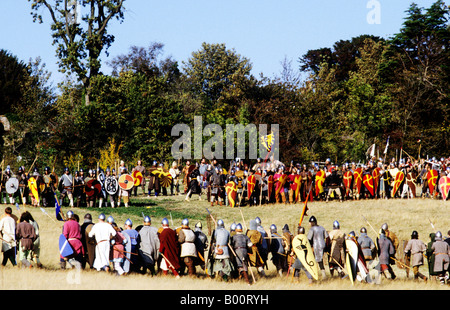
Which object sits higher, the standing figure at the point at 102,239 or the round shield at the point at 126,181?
the round shield at the point at 126,181

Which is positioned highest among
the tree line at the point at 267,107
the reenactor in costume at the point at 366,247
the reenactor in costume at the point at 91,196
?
the tree line at the point at 267,107

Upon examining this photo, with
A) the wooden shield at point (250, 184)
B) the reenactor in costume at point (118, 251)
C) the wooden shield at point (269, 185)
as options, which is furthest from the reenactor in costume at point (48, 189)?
the reenactor in costume at point (118, 251)

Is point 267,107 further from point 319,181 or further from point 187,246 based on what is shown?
point 187,246

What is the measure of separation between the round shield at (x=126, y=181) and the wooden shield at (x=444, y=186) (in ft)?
41.7

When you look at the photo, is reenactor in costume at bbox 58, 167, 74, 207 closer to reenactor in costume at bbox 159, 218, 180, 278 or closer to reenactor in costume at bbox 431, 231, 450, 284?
reenactor in costume at bbox 159, 218, 180, 278

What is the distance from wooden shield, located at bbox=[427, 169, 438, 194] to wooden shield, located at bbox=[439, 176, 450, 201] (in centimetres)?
58

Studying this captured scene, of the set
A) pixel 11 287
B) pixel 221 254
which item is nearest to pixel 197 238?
pixel 221 254

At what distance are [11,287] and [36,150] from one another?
25200 millimetres

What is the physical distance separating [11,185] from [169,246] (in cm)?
1170

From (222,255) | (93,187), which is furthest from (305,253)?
(93,187)

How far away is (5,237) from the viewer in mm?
17062

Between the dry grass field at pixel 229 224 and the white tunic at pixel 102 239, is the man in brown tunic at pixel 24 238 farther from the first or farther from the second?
the white tunic at pixel 102 239

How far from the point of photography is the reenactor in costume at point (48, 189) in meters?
26.5

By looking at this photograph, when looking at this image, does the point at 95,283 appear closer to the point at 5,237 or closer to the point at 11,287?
the point at 11,287
